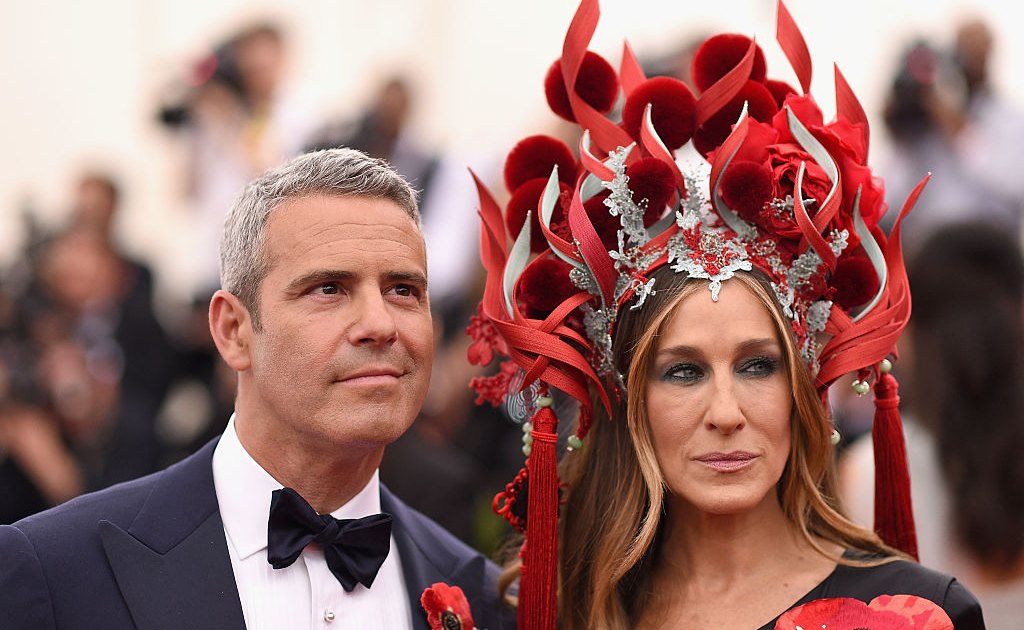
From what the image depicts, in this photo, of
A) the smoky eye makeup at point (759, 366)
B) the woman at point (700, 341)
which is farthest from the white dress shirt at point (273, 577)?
the smoky eye makeup at point (759, 366)

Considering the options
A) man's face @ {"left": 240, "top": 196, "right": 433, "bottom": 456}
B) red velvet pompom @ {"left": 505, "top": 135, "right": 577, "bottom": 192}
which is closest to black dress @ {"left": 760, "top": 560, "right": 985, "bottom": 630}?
man's face @ {"left": 240, "top": 196, "right": 433, "bottom": 456}

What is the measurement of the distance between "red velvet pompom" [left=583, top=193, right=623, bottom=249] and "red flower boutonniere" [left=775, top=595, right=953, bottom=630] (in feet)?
3.56

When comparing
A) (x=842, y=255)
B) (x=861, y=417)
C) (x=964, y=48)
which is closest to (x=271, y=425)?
(x=842, y=255)

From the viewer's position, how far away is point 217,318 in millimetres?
3686

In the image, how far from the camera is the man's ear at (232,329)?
143 inches

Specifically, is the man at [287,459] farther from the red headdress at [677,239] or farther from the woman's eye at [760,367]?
the woman's eye at [760,367]

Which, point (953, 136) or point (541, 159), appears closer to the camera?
point (541, 159)

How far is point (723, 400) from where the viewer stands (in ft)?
11.6

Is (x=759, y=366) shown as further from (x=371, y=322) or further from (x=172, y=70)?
(x=172, y=70)

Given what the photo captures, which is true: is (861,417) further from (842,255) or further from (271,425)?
(271,425)

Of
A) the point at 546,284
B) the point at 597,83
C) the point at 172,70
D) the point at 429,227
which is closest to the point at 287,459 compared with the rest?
the point at 546,284

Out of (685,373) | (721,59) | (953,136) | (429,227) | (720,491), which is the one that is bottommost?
(429,227)

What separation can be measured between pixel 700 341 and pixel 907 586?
2.61ft

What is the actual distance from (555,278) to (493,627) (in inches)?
39.2
